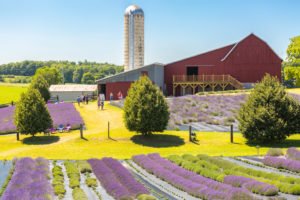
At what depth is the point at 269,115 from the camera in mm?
32000

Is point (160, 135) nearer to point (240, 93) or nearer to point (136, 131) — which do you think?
point (136, 131)

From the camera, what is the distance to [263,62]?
→ 70.4m

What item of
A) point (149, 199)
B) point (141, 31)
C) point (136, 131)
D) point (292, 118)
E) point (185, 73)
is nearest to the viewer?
point (149, 199)

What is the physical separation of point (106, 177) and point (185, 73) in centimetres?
4937

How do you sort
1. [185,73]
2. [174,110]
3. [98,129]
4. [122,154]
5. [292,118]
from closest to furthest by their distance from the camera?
[122,154] < [292,118] < [98,129] < [174,110] < [185,73]

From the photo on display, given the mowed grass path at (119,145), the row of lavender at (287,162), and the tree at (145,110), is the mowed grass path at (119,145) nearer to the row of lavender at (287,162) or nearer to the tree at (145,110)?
the tree at (145,110)

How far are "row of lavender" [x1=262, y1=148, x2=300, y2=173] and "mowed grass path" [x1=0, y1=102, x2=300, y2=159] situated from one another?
394 cm

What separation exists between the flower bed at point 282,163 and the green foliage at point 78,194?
1124 cm

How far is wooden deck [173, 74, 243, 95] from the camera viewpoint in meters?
67.4

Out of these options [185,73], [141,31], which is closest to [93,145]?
[185,73]

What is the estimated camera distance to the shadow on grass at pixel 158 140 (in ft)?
112

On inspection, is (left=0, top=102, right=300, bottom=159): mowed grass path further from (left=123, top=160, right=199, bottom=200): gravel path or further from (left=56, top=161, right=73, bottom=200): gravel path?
(left=123, top=160, right=199, bottom=200): gravel path

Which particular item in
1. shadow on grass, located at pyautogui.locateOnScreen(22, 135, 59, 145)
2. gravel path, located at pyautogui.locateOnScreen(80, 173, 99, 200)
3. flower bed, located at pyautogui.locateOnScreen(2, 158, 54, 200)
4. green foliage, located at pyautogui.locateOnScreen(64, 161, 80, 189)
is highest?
shadow on grass, located at pyautogui.locateOnScreen(22, 135, 59, 145)

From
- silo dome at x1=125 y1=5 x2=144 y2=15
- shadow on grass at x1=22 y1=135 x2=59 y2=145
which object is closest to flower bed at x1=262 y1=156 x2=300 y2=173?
shadow on grass at x1=22 y1=135 x2=59 y2=145
